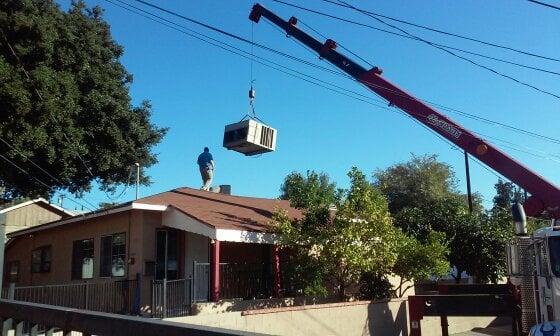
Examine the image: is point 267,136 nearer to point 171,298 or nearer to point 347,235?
point 347,235

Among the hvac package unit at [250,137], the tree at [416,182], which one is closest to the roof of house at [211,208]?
the hvac package unit at [250,137]

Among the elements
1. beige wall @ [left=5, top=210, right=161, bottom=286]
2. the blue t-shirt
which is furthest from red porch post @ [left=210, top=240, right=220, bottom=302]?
the blue t-shirt

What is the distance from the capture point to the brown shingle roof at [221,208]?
15.7m

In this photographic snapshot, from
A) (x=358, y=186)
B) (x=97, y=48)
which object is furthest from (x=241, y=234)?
(x=97, y=48)

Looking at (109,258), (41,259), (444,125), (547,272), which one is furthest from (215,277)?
(41,259)

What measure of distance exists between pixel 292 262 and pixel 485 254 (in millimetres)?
8719

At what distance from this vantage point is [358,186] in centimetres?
1628

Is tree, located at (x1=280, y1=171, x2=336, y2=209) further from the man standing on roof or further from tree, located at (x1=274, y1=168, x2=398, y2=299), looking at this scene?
the man standing on roof

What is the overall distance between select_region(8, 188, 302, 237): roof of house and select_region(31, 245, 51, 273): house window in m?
0.93

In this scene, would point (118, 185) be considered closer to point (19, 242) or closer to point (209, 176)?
point (19, 242)

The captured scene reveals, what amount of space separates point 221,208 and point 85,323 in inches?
495

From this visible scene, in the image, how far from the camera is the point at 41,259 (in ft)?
74.0

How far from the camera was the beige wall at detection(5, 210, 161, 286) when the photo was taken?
16.5m

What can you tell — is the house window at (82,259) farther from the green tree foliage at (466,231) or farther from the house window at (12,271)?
the green tree foliage at (466,231)
